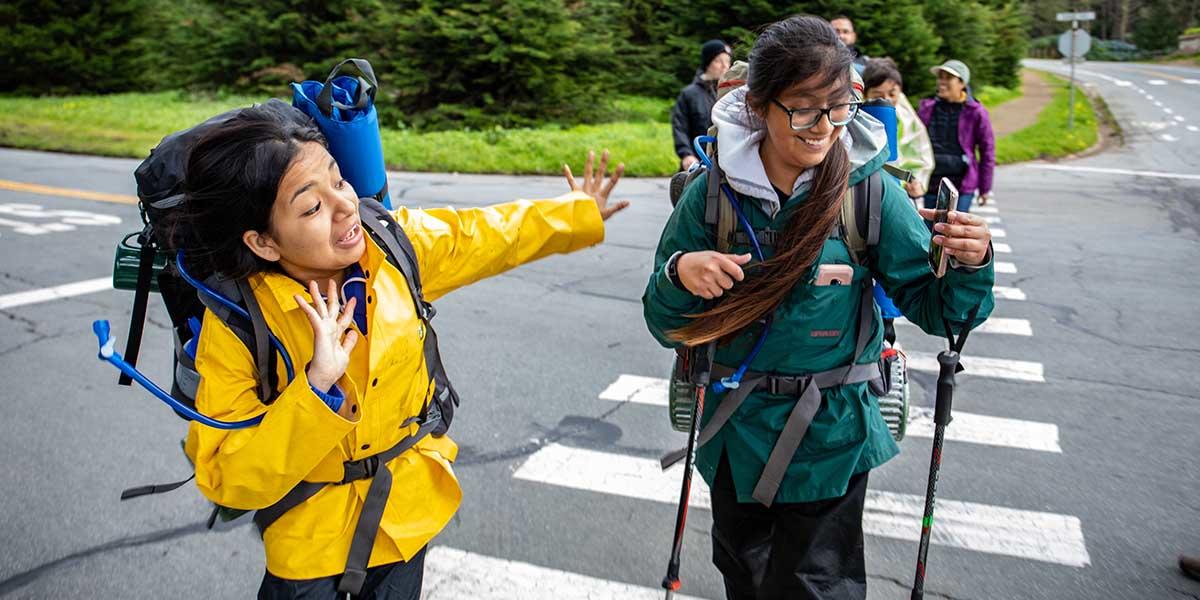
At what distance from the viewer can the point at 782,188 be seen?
7.70 feet

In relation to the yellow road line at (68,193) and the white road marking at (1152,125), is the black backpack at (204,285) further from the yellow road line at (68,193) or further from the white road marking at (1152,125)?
the white road marking at (1152,125)

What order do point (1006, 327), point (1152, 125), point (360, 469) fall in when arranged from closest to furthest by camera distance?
point (360, 469) < point (1006, 327) < point (1152, 125)

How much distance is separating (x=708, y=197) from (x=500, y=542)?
2.07 metres

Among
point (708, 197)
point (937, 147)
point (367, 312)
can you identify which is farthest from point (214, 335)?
point (937, 147)

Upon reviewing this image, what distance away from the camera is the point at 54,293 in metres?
7.63

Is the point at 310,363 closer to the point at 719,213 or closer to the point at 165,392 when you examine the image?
the point at 165,392

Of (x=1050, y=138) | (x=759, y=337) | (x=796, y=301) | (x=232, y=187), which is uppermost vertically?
(x=232, y=187)

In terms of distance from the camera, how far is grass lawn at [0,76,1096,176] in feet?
49.6

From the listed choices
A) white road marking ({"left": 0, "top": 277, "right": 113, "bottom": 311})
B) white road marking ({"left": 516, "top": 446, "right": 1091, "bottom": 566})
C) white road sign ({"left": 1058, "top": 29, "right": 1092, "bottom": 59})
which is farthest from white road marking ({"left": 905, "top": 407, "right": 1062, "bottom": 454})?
white road sign ({"left": 1058, "top": 29, "right": 1092, "bottom": 59})

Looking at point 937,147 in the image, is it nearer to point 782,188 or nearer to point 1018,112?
point 782,188

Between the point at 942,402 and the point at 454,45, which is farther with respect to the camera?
the point at 454,45

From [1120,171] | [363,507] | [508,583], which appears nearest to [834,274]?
[363,507]

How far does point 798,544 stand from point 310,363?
1.39m

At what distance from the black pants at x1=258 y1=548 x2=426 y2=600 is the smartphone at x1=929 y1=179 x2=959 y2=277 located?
1.51 metres
